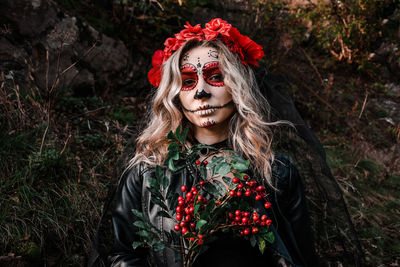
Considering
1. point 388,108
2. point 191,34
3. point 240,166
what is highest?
point 191,34

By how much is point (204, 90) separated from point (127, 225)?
3.16 ft

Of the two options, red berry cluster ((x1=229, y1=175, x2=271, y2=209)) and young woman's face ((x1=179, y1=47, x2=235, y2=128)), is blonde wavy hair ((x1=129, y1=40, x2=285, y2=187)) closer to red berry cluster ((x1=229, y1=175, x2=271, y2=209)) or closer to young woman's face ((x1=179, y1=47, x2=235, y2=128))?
young woman's face ((x1=179, y1=47, x2=235, y2=128))

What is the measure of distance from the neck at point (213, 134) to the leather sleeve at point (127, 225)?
48 centimetres

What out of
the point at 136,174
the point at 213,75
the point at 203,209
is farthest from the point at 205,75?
the point at 203,209

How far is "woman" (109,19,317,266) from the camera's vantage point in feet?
5.61

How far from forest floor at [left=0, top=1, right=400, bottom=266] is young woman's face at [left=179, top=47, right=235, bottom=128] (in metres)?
0.91

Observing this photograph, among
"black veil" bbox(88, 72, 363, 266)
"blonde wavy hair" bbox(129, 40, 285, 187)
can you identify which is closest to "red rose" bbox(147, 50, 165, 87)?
"blonde wavy hair" bbox(129, 40, 285, 187)

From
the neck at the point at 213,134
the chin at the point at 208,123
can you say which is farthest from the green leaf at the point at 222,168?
the neck at the point at 213,134

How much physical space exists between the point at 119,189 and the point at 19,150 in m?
1.30

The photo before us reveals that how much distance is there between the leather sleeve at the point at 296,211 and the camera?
1772 mm

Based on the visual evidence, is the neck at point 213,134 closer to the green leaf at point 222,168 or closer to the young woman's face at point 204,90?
the young woman's face at point 204,90

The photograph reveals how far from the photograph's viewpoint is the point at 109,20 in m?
3.71

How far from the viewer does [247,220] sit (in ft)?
3.74

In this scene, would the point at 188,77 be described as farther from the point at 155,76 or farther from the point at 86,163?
the point at 86,163
